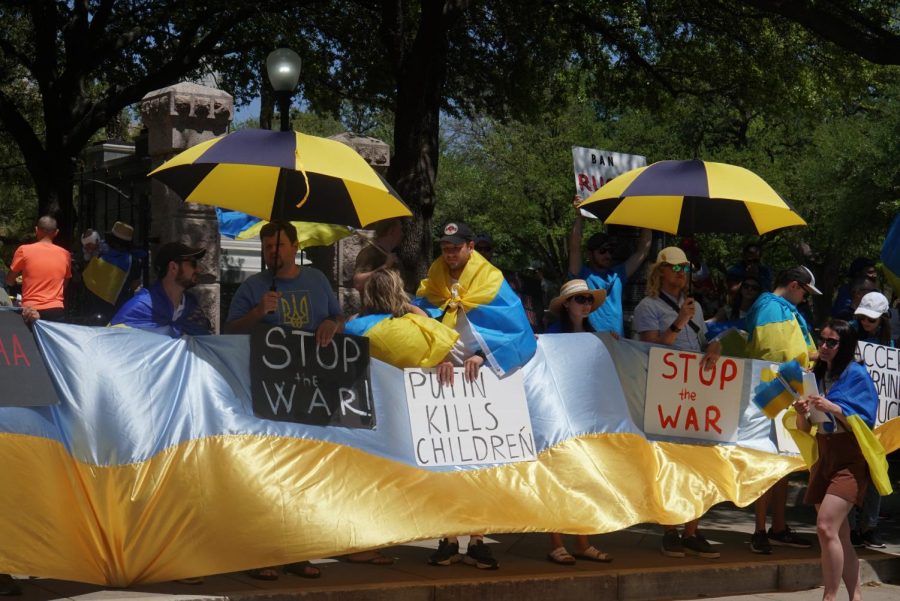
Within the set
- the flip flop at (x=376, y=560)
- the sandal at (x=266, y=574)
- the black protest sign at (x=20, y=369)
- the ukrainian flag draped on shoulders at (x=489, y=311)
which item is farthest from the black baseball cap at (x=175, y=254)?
the flip flop at (x=376, y=560)

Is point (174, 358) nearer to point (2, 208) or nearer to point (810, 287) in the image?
point (810, 287)

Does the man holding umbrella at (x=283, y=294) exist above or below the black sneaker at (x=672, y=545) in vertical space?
above

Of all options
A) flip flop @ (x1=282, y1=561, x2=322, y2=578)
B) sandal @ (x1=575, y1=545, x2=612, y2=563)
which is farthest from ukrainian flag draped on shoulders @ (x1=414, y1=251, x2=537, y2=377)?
flip flop @ (x1=282, y1=561, x2=322, y2=578)

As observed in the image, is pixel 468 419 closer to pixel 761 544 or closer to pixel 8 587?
pixel 761 544

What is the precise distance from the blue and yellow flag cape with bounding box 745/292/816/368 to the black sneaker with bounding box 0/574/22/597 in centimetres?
520

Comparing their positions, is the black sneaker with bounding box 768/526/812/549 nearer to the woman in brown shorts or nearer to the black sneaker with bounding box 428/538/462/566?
the woman in brown shorts

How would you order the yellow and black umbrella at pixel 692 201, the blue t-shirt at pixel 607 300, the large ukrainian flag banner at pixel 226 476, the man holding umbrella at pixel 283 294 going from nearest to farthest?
the large ukrainian flag banner at pixel 226 476 → the man holding umbrella at pixel 283 294 → the yellow and black umbrella at pixel 692 201 → the blue t-shirt at pixel 607 300

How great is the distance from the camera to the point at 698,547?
8211 mm

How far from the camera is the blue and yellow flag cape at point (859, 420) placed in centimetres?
688

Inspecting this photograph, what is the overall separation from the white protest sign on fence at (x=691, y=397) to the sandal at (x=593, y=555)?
88 centimetres

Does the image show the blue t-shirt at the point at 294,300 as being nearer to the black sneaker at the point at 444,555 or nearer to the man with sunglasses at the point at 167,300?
the man with sunglasses at the point at 167,300

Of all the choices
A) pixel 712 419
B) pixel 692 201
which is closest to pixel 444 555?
pixel 712 419

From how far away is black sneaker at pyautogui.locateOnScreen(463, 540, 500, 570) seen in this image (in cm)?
734

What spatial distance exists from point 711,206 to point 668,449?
2.14 metres
